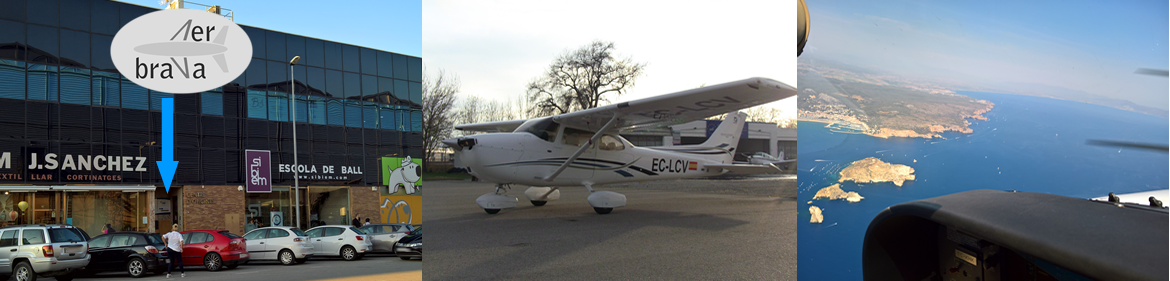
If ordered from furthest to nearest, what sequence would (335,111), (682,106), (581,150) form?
(335,111) < (581,150) < (682,106)

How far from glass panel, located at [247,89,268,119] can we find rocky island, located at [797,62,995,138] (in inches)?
725

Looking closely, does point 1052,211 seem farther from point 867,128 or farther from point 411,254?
point 411,254

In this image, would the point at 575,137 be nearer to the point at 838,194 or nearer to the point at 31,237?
the point at 838,194

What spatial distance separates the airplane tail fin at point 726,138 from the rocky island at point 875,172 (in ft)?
35.0

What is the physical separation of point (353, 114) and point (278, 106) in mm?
2163

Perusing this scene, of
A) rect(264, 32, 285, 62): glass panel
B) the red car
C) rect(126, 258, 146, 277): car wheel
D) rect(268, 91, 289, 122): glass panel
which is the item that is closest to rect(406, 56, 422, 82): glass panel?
rect(264, 32, 285, 62): glass panel

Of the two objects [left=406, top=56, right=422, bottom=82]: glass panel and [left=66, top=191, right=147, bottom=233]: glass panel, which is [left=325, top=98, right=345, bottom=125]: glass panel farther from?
[left=66, top=191, right=147, bottom=233]: glass panel

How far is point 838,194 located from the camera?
142cm

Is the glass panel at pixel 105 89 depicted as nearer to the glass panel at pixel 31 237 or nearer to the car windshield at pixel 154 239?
the car windshield at pixel 154 239

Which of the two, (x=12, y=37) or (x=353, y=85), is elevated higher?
(x=12, y=37)

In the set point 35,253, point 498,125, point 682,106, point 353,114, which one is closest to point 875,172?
point 682,106


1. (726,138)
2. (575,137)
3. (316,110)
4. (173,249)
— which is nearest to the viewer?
(173,249)

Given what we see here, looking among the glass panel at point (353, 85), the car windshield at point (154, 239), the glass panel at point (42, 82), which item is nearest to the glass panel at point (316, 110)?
the glass panel at point (353, 85)

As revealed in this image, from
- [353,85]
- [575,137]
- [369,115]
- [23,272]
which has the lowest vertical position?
[23,272]
